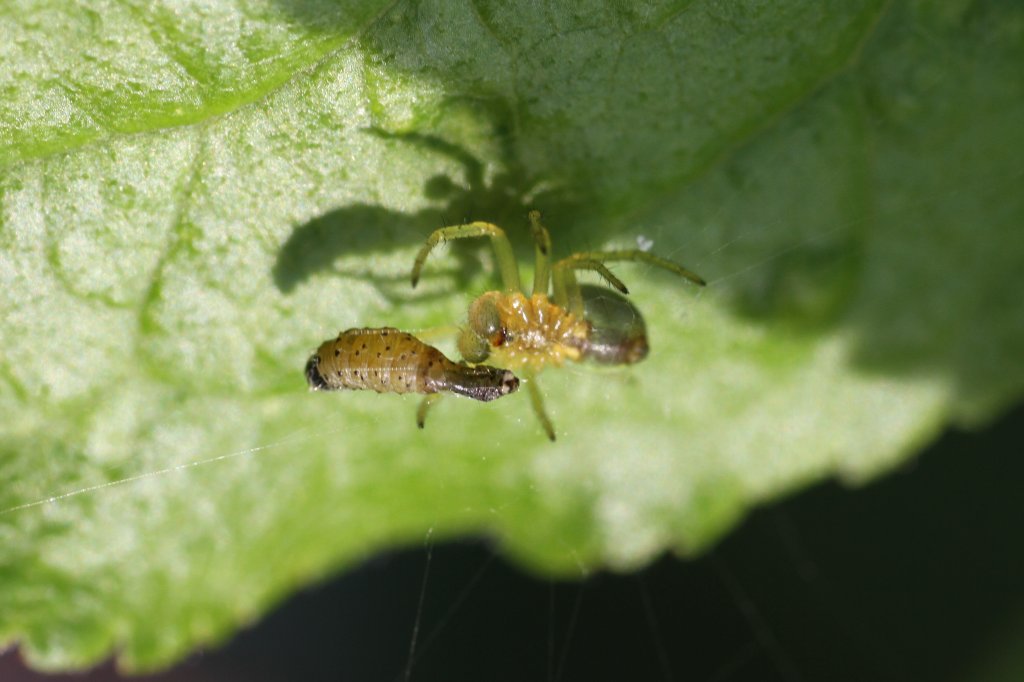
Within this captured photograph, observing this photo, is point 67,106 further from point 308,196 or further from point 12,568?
point 12,568

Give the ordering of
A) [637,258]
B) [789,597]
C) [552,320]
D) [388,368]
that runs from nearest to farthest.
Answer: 1. [388,368]
2. [637,258]
3. [552,320]
4. [789,597]

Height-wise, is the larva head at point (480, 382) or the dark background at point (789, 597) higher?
the larva head at point (480, 382)

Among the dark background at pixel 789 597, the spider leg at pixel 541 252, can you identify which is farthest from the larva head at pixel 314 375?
the dark background at pixel 789 597

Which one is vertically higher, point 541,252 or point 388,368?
point 541,252

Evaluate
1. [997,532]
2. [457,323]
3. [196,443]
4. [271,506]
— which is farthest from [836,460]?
[196,443]

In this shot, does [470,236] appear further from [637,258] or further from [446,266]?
[637,258]

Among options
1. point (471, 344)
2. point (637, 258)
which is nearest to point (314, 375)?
point (471, 344)

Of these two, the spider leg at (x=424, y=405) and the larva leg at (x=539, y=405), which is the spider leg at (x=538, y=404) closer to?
the larva leg at (x=539, y=405)
